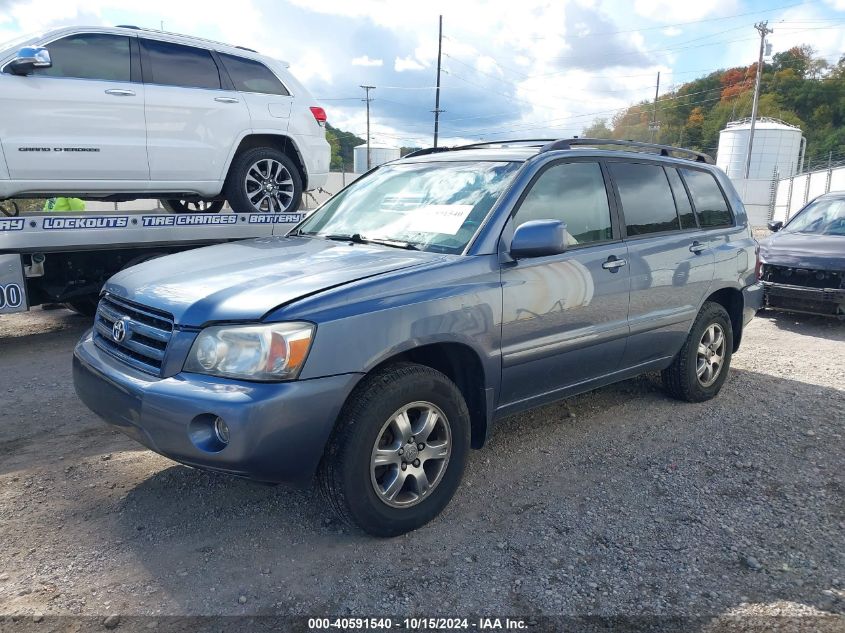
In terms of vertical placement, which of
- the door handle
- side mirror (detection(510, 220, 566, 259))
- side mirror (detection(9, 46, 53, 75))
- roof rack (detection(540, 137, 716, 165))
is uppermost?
side mirror (detection(9, 46, 53, 75))

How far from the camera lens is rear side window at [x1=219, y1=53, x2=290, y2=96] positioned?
6.67 m

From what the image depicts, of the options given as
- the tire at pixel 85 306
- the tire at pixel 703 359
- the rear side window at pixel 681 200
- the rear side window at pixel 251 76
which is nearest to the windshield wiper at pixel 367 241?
the rear side window at pixel 681 200

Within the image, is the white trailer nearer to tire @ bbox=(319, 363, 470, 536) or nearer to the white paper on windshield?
the white paper on windshield

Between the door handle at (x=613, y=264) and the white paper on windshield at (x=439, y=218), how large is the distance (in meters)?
0.95

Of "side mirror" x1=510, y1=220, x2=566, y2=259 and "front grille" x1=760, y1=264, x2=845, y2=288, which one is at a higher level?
"side mirror" x1=510, y1=220, x2=566, y2=259

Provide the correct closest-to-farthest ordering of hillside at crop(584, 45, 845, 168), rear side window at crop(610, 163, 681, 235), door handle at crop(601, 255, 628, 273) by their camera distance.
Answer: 1. door handle at crop(601, 255, 628, 273)
2. rear side window at crop(610, 163, 681, 235)
3. hillside at crop(584, 45, 845, 168)

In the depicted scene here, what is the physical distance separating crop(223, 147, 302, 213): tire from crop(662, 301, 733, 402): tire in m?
4.29

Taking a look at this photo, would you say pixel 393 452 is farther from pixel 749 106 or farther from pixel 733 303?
pixel 749 106

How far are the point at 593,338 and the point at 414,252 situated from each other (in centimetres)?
124

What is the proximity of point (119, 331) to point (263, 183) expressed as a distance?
4.08 metres

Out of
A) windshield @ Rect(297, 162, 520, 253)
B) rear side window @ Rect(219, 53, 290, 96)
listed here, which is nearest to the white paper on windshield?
windshield @ Rect(297, 162, 520, 253)

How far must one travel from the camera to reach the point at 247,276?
3.10m

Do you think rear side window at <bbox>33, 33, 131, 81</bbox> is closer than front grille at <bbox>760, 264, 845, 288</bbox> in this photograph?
Yes

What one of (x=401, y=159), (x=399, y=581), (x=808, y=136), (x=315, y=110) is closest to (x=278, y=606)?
(x=399, y=581)
